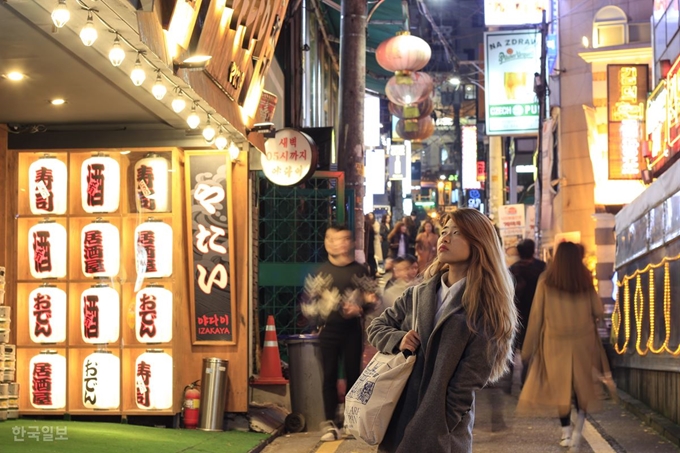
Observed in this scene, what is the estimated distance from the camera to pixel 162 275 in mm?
11484

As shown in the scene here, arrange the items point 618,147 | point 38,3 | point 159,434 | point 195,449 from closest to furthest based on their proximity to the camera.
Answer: point 38,3 < point 195,449 < point 159,434 < point 618,147

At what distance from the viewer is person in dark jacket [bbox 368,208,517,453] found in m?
4.62

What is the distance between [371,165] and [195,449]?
33.5 m

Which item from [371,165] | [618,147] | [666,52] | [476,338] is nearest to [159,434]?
[476,338]

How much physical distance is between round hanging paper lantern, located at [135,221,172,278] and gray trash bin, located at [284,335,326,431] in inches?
64.9

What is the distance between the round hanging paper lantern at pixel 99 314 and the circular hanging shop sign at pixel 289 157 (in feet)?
10.7

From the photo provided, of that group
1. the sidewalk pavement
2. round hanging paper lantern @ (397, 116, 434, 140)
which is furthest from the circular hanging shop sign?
round hanging paper lantern @ (397, 116, 434, 140)

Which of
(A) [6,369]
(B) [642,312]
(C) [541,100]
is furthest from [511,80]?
(A) [6,369]

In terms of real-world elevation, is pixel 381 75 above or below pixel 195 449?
above

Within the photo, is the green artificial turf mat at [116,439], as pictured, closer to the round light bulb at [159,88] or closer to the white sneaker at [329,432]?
the white sneaker at [329,432]

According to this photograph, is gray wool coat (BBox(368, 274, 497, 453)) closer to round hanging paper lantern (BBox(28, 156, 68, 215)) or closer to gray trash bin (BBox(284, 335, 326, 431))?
gray trash bin (BBox(284, 335, 326, 431))

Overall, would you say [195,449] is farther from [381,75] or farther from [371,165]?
[371,165]

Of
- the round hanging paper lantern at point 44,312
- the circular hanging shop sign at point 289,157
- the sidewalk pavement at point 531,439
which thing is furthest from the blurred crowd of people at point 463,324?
the round hanging paper lantern at point 44,312

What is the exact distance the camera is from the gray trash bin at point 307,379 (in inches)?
455
